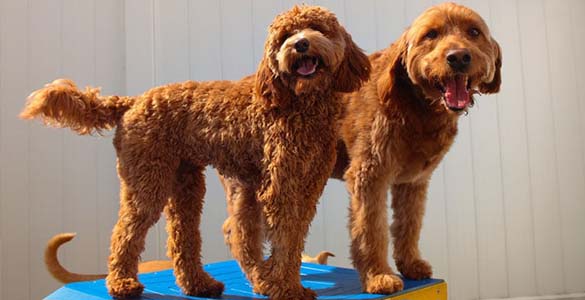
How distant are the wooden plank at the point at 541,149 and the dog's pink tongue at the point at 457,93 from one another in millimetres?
3025

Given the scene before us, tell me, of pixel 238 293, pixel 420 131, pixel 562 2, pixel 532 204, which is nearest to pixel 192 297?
pixel 238 293

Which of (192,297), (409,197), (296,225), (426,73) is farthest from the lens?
(409,197)

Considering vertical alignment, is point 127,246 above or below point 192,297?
above

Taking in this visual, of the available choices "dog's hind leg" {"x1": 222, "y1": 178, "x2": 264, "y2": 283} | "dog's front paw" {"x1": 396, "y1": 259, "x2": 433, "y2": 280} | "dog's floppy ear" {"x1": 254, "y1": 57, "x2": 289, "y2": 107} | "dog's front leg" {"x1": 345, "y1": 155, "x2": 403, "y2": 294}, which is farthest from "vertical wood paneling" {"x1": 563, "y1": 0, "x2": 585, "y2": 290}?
"dog's floppy ear" {"x1": 254, "y1": 57, "x2": 289, "y2": 107}

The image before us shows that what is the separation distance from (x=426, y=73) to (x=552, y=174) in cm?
322

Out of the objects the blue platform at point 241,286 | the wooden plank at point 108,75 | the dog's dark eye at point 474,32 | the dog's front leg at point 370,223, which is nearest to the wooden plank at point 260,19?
the wooden plank at point 108,75

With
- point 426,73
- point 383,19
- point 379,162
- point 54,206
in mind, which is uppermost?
point 383,19

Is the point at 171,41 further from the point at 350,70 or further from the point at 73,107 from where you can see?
the point at 350,70

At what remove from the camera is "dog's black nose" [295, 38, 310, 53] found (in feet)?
5.55

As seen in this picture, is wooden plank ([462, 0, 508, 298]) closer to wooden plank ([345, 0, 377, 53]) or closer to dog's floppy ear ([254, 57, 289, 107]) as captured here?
wooden plank ([345, 0, 377, 53])

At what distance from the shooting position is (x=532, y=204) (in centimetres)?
467

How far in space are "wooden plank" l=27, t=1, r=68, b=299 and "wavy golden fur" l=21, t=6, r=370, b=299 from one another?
214cm

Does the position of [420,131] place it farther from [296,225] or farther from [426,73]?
[296,225]

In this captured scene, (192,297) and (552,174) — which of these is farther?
(552,174)
